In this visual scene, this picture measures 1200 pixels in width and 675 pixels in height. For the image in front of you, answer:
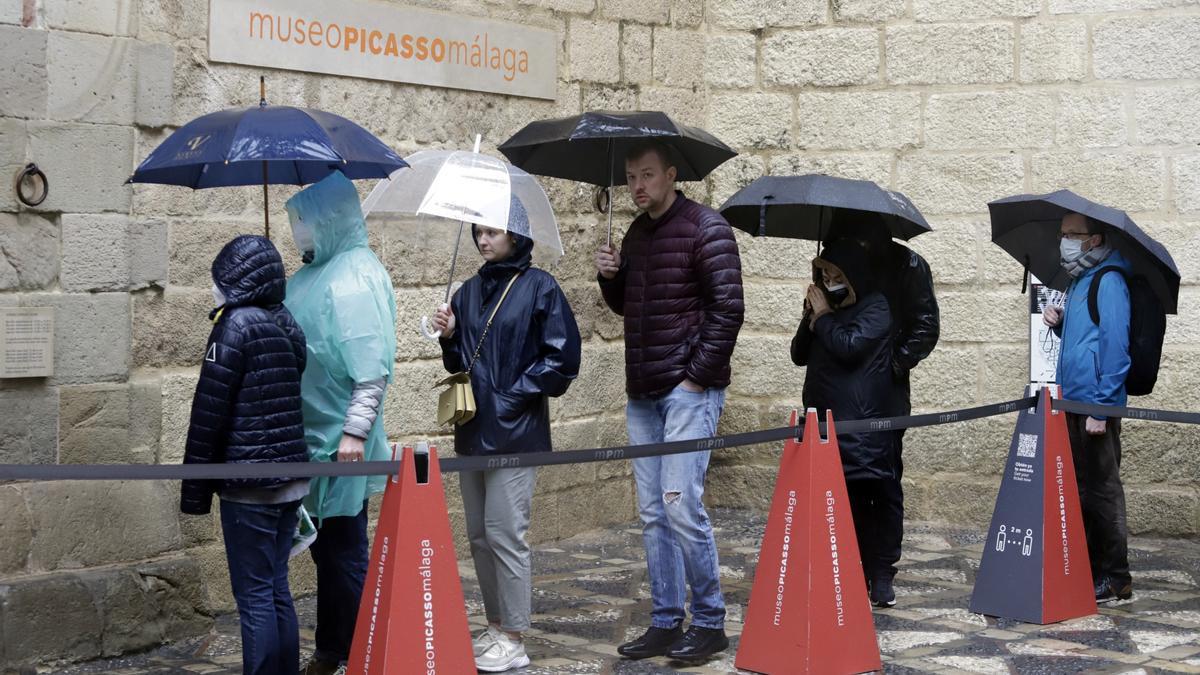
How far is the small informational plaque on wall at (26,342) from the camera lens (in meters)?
6.20

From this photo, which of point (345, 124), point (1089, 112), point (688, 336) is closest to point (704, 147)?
point (688, 336)

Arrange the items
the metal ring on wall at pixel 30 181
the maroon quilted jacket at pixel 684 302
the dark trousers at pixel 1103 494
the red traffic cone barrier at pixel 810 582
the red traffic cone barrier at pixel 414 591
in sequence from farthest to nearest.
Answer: the dark trousers at pixel 1103 494 < the metal ring on wall at pixel 30 181 < the maroon quilted jacket at pixel 684 302 < the red traffic cone barrier at pixel 810 582 < the red traffic cone barrier at pixel 414 591

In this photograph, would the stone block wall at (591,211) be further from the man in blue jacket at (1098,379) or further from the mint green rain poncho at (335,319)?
the man in blue jacket at (1098,379)

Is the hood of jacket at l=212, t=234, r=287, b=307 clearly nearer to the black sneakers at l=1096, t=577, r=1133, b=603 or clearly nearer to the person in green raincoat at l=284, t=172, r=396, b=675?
the person in green raincoat at l=284, t=172, r=396, b=675

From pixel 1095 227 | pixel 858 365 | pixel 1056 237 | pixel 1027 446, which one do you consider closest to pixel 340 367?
pixel 858 365

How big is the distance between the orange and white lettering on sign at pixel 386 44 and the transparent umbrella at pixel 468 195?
145 cm

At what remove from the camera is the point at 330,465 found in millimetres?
4977

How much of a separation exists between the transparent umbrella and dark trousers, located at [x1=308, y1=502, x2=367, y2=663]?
0.76m

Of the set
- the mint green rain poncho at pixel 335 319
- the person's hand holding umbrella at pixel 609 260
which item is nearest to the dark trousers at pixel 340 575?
the mint green rain poncho at pixel 335 319

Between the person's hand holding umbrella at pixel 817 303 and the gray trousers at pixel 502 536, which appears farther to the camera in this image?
the person's hand holding umbrella at pixel 817 303

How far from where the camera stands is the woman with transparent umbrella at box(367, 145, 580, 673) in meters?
5.92

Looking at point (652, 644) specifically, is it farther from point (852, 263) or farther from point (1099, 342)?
point (1099, 342)

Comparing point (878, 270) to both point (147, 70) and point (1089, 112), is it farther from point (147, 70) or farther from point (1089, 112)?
point (147, 70)

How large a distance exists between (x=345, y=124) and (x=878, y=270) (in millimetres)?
2675
